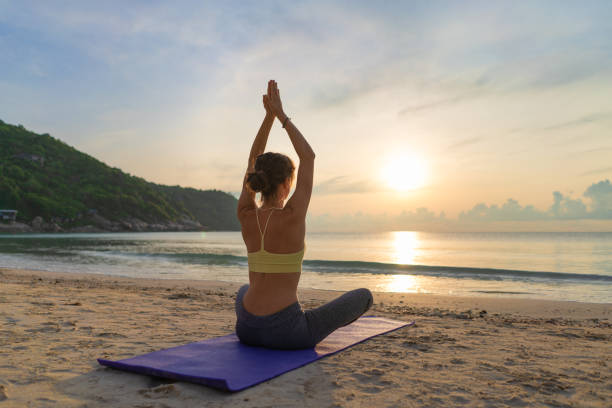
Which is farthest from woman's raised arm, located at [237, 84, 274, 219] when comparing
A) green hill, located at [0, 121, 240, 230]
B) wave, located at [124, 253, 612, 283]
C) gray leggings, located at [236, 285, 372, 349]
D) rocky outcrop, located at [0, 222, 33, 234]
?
green hill, located at [0, 121, 240, 230]

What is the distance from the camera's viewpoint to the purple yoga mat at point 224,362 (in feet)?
9.55

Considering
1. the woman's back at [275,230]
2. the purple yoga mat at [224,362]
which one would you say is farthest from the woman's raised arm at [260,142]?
the purple yoga mat at [224,362]

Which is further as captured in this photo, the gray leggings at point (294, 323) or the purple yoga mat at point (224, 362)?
the gray leggings at point (294, 323)

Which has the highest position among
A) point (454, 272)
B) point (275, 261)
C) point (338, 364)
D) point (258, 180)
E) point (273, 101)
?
point (273, 101)

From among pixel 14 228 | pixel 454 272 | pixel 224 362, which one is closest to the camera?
pixel 224 362

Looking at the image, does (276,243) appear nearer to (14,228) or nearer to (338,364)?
(338,364)

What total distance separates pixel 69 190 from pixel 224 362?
8395 cm

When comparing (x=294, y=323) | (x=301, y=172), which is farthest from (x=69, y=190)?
(x=301, y=172)

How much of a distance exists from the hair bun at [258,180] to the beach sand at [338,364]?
1449 mm

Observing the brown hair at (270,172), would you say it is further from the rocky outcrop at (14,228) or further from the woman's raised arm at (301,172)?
the rocky outcrop at (14,228)

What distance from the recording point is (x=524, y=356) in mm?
3861

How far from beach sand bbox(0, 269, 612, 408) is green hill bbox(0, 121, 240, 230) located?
7433 centimetres

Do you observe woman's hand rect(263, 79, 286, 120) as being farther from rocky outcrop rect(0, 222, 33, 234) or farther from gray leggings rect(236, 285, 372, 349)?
rocky outcrop rect(0, 222, 33, 234)

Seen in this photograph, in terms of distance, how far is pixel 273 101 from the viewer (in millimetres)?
3414
